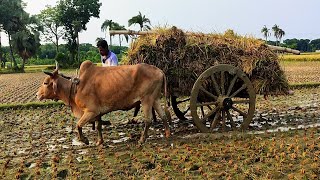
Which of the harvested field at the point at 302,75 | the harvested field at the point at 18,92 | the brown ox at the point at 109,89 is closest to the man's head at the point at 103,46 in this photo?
the brown ox at the point at 109,89

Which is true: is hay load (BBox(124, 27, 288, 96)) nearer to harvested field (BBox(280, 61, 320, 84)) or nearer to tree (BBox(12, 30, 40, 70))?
harvested field (BBox(280, 61, 320, 84))

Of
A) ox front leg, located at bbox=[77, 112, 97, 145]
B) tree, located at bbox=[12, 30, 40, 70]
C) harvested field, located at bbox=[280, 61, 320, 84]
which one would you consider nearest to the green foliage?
tree, located at bbox=[12, 30, 40, 70]

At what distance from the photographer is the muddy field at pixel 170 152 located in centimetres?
509

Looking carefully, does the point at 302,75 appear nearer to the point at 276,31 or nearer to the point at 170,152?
the point at 170,152

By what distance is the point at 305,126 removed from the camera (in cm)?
779

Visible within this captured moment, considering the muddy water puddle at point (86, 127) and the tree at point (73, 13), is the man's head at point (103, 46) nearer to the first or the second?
the muddy water puddle at point (86, 127)

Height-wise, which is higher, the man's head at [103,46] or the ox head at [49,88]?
the man's head at [103,46]

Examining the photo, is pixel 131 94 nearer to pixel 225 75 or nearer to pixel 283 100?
pixel 225 75

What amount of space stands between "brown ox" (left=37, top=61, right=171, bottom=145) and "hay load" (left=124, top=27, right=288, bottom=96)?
2.21ft

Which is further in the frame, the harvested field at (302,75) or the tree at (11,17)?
the tree at (11,17)

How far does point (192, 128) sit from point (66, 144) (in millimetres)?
2379

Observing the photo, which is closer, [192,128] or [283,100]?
[192,128]

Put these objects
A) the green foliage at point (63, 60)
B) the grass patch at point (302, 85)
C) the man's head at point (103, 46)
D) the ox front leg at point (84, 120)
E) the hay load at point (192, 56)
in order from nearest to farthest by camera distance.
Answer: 1. the ox front leg at point (84, 120)
2. the hay load at point (192, 56)
3. the man's head at point (103, 46)
4. the grass patch at point (302, 85)
5. the green foliage at point (63, 60)

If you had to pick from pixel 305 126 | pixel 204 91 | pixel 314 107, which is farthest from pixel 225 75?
pixel 314 107
